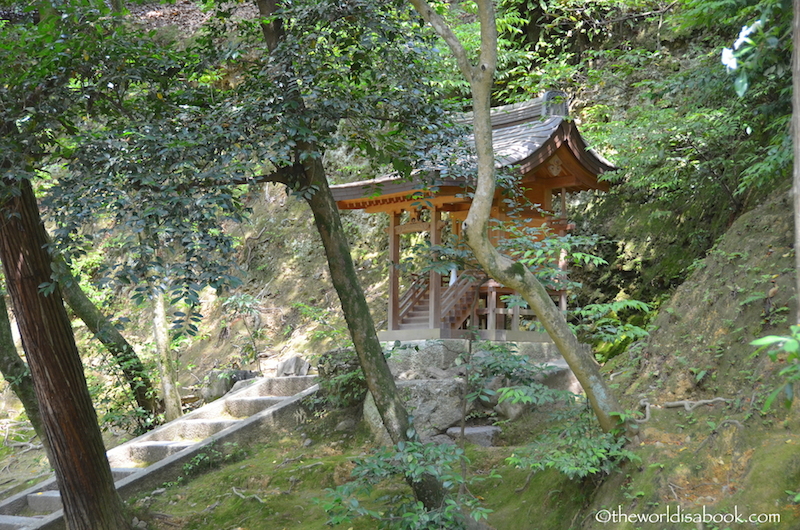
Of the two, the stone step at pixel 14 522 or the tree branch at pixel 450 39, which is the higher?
the tree branch at pixel 450 39

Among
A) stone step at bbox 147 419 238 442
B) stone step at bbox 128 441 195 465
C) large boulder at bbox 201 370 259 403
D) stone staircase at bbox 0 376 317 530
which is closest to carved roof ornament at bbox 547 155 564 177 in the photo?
stone staircase at bbox 0 376 317 530

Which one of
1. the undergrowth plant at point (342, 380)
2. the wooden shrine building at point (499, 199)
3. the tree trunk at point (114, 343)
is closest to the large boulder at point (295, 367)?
the wooden shrine building at point (499, 199)

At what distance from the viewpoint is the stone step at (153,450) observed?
26.7 ft

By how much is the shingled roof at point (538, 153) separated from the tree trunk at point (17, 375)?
430cm

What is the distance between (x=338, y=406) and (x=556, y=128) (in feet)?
15.2

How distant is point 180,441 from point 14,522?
2.32 meters

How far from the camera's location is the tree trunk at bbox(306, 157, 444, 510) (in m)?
5.28

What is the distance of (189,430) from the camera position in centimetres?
887

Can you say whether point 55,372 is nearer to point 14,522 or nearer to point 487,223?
point 14,522

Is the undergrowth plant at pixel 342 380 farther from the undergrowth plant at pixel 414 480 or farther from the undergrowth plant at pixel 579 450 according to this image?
the undergrowth plant at pixel 579 450

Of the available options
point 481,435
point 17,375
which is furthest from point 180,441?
point 481,435

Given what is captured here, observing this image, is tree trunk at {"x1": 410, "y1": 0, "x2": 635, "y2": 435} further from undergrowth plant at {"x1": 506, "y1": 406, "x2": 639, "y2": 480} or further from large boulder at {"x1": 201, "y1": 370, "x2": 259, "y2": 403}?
large boulder at {"x1": 201, "y1": 370, "x2": 259, "y2": 403}

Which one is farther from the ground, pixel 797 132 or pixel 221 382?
pixel 797 132

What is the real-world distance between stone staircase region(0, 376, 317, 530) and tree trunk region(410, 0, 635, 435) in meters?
4.84
